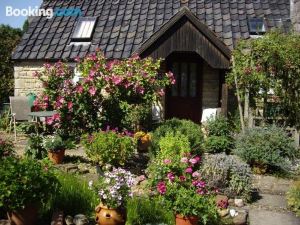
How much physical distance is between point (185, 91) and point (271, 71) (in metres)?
3.97

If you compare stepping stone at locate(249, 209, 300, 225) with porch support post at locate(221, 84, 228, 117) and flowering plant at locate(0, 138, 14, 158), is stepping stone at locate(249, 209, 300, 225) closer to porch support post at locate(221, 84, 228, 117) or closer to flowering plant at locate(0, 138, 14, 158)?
flowering plant at locate(0, 138, 14, 158)

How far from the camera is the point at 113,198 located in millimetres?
5512

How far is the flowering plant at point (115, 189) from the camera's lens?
18.1 ft

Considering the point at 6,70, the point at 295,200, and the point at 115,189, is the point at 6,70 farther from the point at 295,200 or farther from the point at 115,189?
the point at 295,200

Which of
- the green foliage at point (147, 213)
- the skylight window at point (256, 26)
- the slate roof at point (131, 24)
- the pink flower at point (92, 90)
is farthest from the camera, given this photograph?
the slate roof at point (131, 24)

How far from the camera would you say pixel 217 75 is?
14102 mm

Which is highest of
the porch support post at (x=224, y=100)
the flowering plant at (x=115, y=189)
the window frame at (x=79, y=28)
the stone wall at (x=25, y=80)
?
the window frame at (x=79, y=28)

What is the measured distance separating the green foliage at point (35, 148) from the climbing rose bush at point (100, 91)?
705mm

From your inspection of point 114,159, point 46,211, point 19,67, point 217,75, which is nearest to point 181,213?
point 46,211

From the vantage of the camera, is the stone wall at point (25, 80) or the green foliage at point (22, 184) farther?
the stone wall at point (25, 80)

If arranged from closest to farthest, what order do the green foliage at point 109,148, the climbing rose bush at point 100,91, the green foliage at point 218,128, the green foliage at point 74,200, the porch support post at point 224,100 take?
the green foliage at point 74,200 → the green foliage at point 109,148 → the climbing rose bush at point 100,91 → the green foliage at point 218,128 → the porch support post at point 224,100

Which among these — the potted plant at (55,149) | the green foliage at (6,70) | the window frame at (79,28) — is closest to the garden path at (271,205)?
the potted plant at (55,149)

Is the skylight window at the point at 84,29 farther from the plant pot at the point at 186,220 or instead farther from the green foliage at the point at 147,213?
the plant pot at the point at 186,220

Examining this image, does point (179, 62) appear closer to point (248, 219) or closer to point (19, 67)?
point (19, 67)
